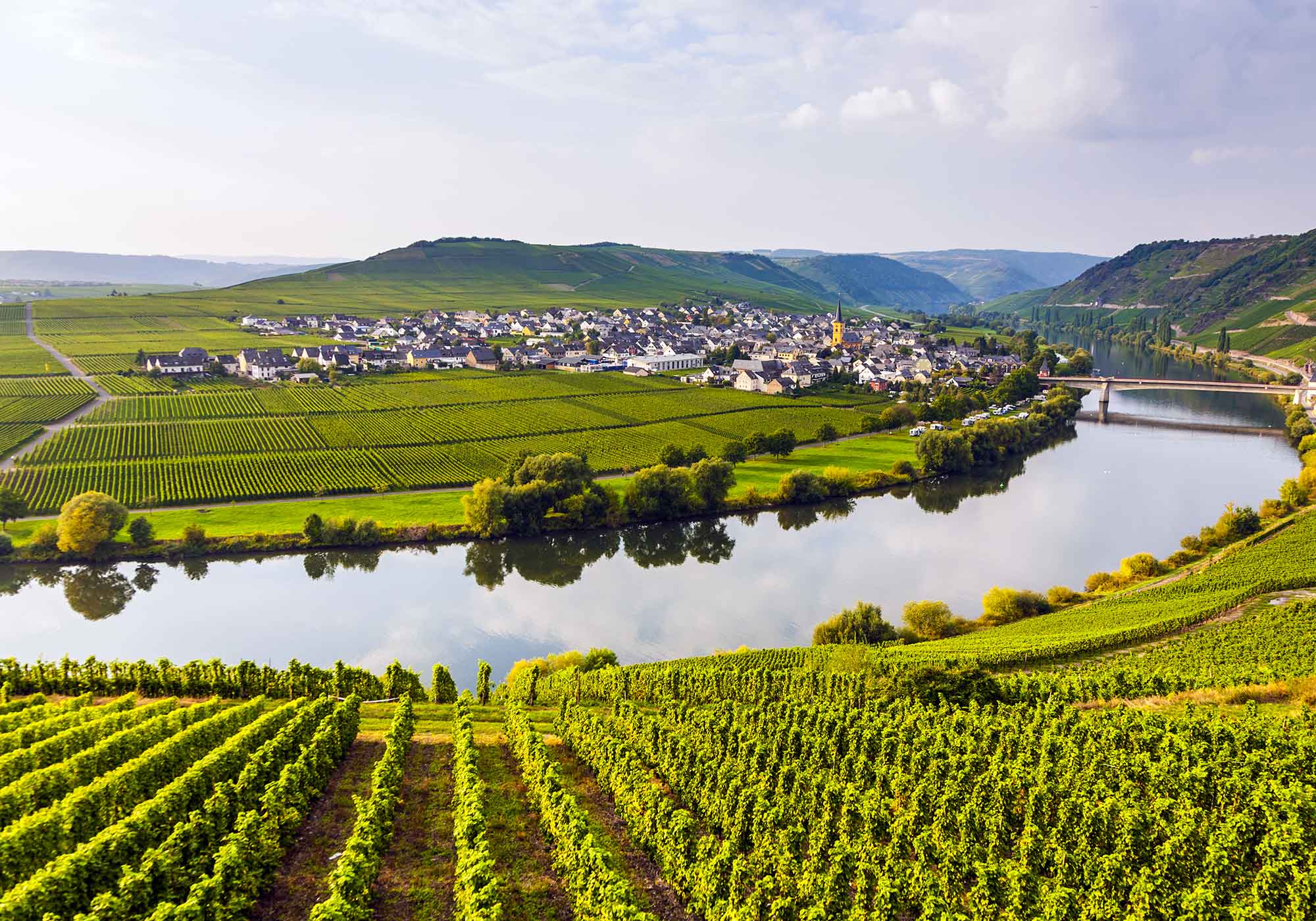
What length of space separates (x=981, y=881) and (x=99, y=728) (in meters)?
19.8

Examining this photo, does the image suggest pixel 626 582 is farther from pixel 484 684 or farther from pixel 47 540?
pixel 47 540

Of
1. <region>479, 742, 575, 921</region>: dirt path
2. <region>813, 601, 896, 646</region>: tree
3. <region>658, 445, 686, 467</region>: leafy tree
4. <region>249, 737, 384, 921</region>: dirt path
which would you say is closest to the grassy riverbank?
<region>658, 445, 686, 467</region>: leafy tree

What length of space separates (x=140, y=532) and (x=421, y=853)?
3664 centimetres

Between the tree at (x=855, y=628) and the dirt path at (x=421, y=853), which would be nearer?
the dirt path at (x=421, y=853)

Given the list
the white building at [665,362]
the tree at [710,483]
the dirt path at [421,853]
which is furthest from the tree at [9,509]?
the white building at [665,362]

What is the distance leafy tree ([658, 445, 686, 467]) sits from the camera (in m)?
57.6

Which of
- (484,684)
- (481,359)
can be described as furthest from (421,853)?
(481,359)

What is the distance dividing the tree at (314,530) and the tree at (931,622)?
32.5m

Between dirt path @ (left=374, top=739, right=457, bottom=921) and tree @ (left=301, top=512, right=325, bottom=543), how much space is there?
92.0 ft

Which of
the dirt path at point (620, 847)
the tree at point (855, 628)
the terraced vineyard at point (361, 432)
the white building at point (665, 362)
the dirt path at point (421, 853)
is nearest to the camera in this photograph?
the dirt path at point (421, 853)

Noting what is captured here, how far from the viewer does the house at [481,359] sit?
10363cm

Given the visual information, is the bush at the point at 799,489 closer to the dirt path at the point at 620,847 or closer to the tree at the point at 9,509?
the dirt path at the point at 620,847

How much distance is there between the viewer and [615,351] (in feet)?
396

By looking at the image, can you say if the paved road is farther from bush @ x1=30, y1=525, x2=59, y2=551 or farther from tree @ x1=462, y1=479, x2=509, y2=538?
tree @ x1=462, y1=479, x2=509, y2=538
